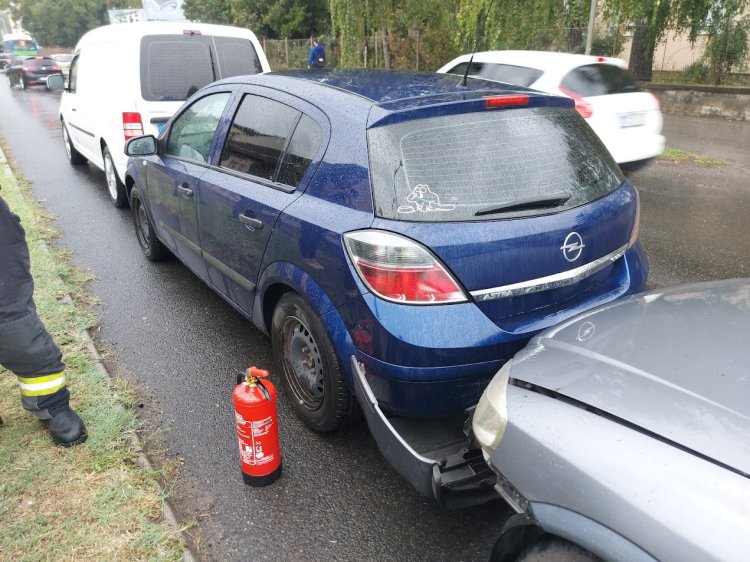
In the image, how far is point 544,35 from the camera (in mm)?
16062

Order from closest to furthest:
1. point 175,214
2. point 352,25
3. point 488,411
A: point 488,411 → point 175,214 → point 352,25

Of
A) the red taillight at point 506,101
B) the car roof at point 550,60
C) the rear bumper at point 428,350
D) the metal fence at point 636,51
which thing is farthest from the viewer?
the metal fence at point 636,51

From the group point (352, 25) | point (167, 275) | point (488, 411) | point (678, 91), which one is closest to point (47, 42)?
point (352, 25)

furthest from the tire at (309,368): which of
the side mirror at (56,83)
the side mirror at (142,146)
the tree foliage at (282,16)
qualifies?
the tree foliage at (282,16)

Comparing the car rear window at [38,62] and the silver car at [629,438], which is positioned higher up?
the car rear window at [38,62]

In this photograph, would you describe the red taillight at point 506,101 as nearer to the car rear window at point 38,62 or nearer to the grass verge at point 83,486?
the grass verge at point 83,486

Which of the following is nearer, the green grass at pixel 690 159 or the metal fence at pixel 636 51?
the green grass at pixel 690 159

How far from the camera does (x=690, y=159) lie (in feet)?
32.7

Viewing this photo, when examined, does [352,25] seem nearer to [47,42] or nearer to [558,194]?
[558,194]

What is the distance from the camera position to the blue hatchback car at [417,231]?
235 cm

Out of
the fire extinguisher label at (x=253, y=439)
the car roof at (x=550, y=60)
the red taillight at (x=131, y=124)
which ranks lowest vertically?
the fire extinguisher label at (x=253, y=439)

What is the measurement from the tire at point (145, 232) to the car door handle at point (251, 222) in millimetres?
2297

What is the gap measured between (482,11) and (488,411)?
12.6m

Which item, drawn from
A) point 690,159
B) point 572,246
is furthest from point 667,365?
point 690,159
